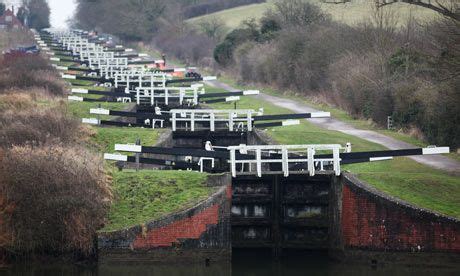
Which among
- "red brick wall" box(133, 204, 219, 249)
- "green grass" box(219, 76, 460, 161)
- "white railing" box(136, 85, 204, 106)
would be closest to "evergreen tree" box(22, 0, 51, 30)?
"green grass" box(219, 76, 460, 161)

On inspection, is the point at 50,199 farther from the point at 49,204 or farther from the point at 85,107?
the point at 85,107

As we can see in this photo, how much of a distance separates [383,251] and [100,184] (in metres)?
6.51

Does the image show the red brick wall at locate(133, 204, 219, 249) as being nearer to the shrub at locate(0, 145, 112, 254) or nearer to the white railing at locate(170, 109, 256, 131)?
the shrub at locate(0, 145, 112, 254)

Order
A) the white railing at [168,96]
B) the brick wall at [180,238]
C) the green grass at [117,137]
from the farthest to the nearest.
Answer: the white railing at [168,96], the green grass at [117,137], the brick wall at [180,238]

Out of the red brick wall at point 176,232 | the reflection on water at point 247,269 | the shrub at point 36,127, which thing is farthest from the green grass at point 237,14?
Answer: the red brick wall at point 176,232

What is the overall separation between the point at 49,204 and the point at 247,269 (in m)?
4.77

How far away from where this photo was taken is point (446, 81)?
34312 mm

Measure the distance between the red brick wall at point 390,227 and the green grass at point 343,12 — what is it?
29316mm

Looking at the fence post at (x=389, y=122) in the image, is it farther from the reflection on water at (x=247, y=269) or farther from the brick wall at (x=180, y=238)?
the brick wall at (x=180, y=238)

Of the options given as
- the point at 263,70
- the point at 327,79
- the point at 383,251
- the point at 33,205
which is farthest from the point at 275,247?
the point at 263,70

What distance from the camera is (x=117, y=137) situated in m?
36.5

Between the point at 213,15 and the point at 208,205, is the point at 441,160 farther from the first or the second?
the point at 213,15

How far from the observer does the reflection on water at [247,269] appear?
2562 centimetres

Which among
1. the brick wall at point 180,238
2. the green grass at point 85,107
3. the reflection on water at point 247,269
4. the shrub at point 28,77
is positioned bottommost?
the reflection on water at point 247,269
